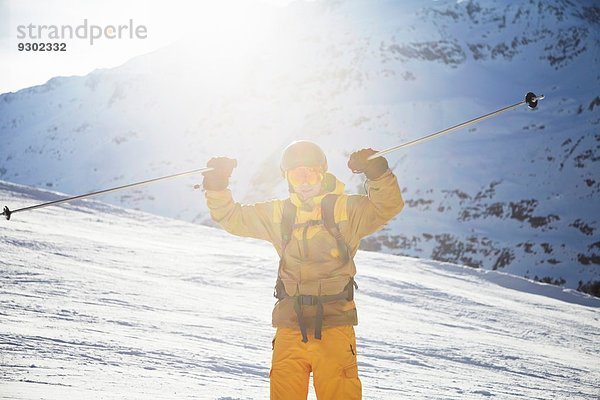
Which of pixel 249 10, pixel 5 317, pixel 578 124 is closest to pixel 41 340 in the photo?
pixel 5 317

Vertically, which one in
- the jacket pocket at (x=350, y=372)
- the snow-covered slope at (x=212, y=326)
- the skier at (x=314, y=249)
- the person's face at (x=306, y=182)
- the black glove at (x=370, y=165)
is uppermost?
the black glove at (x=370, y=165)

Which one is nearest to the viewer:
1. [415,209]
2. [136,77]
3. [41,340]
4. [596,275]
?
[41,340]

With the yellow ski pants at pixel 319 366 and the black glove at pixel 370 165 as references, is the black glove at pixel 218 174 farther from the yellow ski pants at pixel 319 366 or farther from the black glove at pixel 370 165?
the yellow ski pants at pixel 319 366

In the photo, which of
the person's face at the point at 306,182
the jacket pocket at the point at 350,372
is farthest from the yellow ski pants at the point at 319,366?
the person's face at the point at 306,182

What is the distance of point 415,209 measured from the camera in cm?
7219

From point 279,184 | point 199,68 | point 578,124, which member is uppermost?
point 199,68

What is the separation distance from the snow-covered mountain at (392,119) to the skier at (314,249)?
62.2 meters

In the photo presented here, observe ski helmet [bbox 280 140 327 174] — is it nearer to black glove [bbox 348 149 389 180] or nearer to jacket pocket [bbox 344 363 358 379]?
black glove [bbox 348 149 389 180]

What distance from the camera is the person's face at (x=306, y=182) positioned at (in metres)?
3.05

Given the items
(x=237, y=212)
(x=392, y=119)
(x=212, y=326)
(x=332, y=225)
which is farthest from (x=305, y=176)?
(x=392, y=119)

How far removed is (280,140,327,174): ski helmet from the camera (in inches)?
121

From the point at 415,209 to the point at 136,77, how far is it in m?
106

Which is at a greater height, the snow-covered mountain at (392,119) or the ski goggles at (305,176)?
the snow-covered mountain at (392,119)

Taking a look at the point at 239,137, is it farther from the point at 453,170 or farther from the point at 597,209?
the point at 597,209
